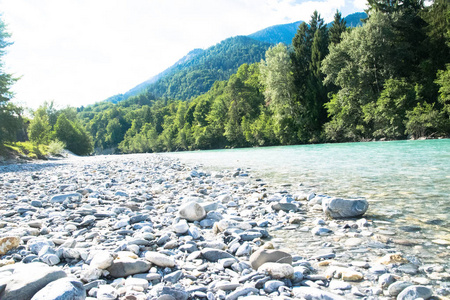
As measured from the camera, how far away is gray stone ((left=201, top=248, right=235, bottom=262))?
260 cm

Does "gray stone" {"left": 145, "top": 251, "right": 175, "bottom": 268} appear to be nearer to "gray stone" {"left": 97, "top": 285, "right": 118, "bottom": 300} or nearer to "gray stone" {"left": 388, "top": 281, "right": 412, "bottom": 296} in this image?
"gray stone" {"left": 97, "top": 285, "right": 118, "bottom": 300}

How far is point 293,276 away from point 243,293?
1.64ft

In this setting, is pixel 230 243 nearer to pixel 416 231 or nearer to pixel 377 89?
pixel 416 231

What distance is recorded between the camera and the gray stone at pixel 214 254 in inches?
102

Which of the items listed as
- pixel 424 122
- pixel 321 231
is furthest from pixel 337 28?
pixel 321 231

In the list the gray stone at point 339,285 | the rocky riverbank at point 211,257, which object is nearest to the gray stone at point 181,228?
the rocky riverbank at point 211,257

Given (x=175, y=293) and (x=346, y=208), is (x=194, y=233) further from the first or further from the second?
(x=346, y=208)

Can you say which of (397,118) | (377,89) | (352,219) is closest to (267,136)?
(377,89)

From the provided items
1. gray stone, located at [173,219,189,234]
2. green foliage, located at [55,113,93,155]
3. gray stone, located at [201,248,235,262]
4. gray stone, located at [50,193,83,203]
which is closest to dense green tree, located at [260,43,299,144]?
gray stone, located at [50,193,83,203]

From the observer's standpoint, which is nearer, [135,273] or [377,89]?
[135,273]

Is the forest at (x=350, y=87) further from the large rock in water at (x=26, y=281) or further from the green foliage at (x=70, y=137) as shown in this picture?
the large rock in water at (x=26, y=281)

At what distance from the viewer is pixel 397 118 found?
25.8 meters

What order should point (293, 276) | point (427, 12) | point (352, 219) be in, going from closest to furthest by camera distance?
point (293, 276)
point (352, 219)
point (427, 12)

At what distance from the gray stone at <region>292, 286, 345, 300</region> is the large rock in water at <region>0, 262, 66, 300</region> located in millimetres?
1746
